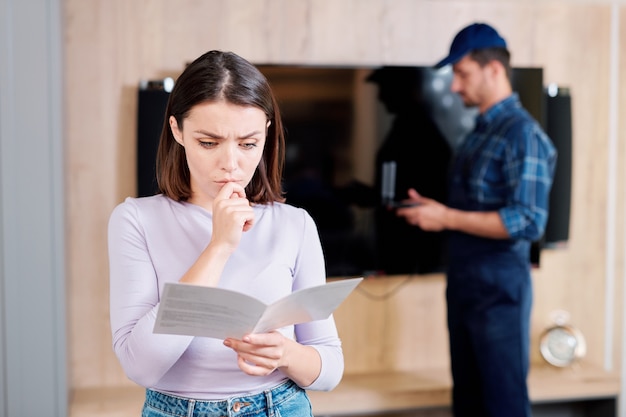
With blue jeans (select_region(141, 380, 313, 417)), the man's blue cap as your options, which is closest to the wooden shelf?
the man's blue cap

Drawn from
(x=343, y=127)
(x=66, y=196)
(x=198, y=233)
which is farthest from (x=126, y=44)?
(x=198, y=233)

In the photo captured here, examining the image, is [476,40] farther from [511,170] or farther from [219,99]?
[219,99]

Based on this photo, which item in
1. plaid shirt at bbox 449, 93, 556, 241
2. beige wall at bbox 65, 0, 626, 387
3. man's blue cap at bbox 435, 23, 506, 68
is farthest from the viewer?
beige wall at bbox 65, 0, 626, 387

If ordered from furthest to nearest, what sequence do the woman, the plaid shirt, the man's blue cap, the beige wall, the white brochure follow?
the beige wall → the man's blue cap → the plaid shirt → the woman → the white brochure

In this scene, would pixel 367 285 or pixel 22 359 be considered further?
pixel 367 285

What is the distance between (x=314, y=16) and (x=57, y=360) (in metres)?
1.60

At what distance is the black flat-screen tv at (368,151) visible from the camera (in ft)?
9.69

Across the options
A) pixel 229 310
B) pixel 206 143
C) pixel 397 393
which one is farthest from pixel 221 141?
pixel 397 393

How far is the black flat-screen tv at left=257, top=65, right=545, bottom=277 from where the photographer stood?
295 centimetres

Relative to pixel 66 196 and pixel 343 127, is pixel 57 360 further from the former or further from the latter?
pixel 343 127

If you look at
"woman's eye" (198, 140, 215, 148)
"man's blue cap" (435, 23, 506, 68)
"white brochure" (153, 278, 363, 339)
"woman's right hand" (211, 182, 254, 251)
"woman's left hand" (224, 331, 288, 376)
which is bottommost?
"woman's left hand" (224, 331, 288, 376)

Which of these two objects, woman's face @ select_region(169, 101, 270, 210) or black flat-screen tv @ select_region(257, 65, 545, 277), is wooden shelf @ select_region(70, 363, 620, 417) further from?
woman's face @ select_region(169, 101, 270, 210)

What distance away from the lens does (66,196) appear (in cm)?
282

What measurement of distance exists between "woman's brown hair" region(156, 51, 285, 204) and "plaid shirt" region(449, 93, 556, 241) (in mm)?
1359
